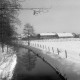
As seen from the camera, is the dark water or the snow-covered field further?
the snow-covered field

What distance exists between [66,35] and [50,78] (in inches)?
5183

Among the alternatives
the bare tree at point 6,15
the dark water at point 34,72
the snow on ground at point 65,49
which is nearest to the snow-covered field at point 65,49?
the snow on ground at point 65,49

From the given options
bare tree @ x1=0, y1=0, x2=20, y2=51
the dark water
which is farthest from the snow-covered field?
bare tree @ x1=0, y1=0, x2=20, y2=51

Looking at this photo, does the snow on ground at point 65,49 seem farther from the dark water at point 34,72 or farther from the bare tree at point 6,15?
the bare tree at point 6,15

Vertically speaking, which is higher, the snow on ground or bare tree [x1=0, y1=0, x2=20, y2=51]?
bare tree [x1=0, y1=0, x2=20, y2=51]

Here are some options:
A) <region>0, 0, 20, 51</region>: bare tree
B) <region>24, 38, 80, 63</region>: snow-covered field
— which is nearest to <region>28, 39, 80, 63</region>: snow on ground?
<region>24, 38, 80, 63</region>: snow-covered field

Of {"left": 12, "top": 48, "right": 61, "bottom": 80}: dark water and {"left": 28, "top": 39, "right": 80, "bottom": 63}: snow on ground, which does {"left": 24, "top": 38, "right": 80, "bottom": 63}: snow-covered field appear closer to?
{"left": 28, "top": 39, "right": 80, "bottom": 63}: snow on ground

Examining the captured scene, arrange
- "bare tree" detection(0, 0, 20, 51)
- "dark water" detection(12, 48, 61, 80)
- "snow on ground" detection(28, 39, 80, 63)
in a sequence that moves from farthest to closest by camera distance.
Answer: "snow on ground" detection(28, 39, 80, 63) → "dark water" detection(12, 48, 61, 80) → "bare tree" detection(0, 0, 20, 51)

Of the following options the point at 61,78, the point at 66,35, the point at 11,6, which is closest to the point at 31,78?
the point at 61,78

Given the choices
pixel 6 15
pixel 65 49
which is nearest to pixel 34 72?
pixel 6 15

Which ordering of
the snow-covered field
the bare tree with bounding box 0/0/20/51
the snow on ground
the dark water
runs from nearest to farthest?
the bare tree with bounding box 0/0/20/51 → the dark water → the snow on ground → the snow-covered field

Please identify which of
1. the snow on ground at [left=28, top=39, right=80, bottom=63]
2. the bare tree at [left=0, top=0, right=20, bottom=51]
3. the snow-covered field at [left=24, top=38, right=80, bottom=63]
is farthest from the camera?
the snow-covered field at [left=24, top=38, right=80, bottom=63]

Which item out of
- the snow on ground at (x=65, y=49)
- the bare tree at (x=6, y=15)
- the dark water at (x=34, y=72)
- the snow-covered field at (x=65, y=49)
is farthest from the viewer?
the snow-covered field at (x=65, y=49)

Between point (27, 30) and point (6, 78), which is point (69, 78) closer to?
point (6, 78)
